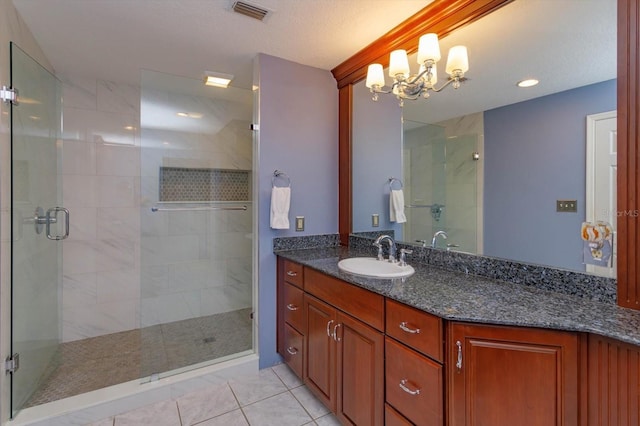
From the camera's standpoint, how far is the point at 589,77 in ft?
3.93

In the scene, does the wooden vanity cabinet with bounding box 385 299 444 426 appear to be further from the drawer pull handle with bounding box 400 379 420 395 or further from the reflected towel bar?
the reflected towel bar

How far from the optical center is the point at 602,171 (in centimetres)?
118

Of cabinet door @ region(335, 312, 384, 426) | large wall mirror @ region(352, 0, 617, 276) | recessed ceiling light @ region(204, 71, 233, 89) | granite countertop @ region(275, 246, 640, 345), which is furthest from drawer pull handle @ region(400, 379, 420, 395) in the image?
recessed ceiling light @ region(204, 71, 233, 89)

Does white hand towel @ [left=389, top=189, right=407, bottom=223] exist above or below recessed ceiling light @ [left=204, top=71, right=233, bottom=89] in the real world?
below

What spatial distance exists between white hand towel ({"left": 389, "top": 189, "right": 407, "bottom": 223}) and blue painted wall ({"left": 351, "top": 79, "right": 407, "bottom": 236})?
1.4 inches

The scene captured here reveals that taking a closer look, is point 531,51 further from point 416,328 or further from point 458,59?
point 416,328

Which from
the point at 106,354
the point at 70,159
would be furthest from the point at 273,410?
the point at 70,159

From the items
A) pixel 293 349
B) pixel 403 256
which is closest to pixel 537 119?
pixel 403 256

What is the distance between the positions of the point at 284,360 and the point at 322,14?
2269 millimetres

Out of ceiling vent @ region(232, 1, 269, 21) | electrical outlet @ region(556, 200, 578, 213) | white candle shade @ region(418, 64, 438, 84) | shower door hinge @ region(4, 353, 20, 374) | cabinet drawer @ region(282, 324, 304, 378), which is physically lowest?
cabinet drawer @ region(282, 324, 304, 378)

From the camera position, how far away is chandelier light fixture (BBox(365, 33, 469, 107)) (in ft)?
5.24

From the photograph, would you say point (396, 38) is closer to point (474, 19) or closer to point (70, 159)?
point (474, 19)

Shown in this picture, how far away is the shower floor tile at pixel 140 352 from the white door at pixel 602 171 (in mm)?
2150

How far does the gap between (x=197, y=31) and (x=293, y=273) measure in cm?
163
